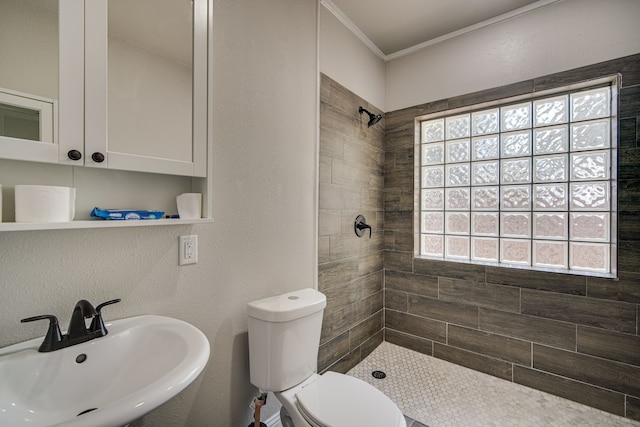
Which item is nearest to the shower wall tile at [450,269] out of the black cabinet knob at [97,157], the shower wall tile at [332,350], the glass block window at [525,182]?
the glass block window at [525,182]

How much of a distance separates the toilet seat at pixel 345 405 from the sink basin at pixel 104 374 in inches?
25.0

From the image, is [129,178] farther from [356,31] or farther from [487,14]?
[487,14]

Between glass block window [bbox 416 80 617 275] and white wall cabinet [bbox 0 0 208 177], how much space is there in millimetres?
1992

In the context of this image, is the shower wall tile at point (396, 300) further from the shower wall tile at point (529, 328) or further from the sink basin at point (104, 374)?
the sink basin at point (104, 374)

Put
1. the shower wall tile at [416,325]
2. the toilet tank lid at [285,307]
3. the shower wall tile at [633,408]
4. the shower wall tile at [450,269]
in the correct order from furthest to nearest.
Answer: the shower wall tile at [416,325] → the shower wall tile at [450,269] → the shower wall tile at [633,408] → the toilet tank lid at [285,307]

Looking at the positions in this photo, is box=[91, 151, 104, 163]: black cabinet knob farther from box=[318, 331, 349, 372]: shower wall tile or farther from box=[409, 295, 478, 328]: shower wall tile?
box=[409, 295, 478, 328]: shower wall tile

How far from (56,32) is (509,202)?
267 cm

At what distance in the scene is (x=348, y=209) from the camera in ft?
7.23

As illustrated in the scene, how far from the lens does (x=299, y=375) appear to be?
141 cm

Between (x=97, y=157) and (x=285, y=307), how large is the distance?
0.97m

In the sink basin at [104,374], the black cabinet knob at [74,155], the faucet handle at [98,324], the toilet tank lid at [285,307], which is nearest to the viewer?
the sink basin at [104,374]

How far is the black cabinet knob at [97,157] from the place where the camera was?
2.79 ft

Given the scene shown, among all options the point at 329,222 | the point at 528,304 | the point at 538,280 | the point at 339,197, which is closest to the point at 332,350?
the point at 329,222

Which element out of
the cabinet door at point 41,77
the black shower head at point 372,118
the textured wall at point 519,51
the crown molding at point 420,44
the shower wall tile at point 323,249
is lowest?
the shower wall tile at point 323,249
